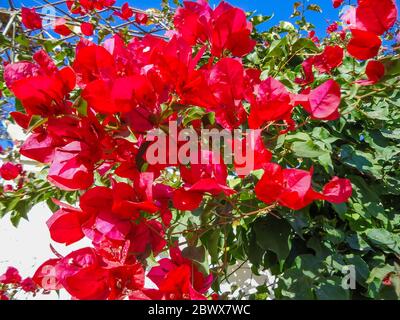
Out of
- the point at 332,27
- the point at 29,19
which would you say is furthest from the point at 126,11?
the point at 332,27

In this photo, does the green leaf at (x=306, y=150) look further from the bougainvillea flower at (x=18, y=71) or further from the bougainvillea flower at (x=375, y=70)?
the bougainvillea flower at (x=18, y=71)

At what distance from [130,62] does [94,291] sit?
0.28 m

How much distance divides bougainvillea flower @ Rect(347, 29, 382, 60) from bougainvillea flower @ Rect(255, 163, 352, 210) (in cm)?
18

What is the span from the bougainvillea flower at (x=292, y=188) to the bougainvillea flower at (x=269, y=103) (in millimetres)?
74

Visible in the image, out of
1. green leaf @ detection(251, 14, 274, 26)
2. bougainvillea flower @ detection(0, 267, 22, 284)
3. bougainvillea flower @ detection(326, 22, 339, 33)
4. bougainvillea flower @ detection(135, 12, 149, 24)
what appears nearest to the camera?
green leaf @ detection(251, 14, 274, 26)

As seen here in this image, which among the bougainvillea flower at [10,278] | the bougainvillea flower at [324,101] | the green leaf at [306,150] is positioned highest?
the bougainvillea flower at [324,101]

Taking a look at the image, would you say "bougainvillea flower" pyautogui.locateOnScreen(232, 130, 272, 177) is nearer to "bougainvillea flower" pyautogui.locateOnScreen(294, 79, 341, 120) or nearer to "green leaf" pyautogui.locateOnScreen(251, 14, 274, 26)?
"bougainvillea flower" pyautogui.locateOnScreen(294, 79, 341, 120)

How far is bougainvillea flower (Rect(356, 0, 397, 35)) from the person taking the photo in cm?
42

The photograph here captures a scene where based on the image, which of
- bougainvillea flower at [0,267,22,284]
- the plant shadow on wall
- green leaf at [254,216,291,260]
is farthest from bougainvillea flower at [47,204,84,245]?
bougainvillea flower at [0,267,22,284]

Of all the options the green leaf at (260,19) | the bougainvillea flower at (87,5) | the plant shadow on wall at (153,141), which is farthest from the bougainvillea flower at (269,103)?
the bougainvillea flower at (87,5)

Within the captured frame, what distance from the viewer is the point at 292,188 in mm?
382

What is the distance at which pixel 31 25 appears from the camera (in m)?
1.38

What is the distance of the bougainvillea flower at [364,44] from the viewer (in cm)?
44

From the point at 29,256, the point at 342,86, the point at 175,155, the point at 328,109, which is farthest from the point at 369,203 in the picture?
the point at 29,256
